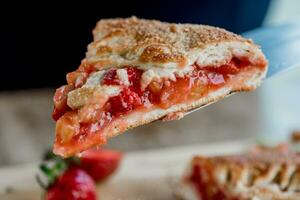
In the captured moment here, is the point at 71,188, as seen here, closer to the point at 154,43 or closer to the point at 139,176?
the point at 139,176

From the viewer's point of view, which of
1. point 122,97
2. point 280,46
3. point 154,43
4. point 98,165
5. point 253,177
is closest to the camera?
point 122,97

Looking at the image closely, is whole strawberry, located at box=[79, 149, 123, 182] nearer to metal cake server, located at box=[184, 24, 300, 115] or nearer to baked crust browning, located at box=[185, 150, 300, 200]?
baked crust browning, located at box=[185, 150, 300, 200]

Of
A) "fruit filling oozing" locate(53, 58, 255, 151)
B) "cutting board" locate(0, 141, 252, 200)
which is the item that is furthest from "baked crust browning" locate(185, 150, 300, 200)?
"fruit filling oozing" locate(53, 58, 255, 151)

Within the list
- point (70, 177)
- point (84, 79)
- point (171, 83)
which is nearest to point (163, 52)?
point (171, 83)

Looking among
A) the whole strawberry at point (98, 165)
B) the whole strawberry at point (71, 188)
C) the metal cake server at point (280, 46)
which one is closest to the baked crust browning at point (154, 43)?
the metal cake server at point (280, 46)

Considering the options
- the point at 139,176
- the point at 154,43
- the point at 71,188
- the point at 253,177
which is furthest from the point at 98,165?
the point at 154,43
